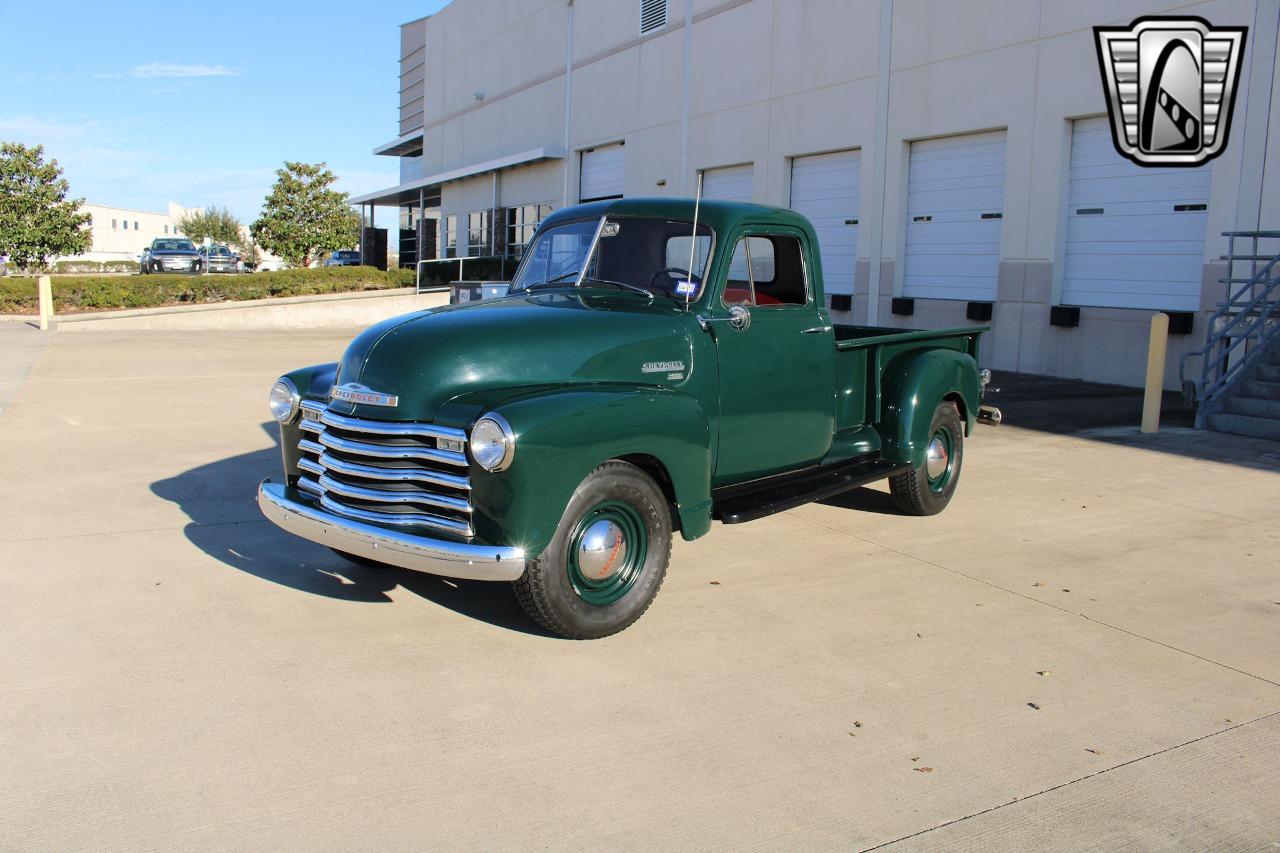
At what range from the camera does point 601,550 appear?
4.50 metres

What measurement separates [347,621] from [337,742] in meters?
1.26

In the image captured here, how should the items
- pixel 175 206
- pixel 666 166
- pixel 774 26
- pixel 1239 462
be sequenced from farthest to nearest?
pixel 175 206
pixel 666 166
pixel 774 26
pixel 1239 462

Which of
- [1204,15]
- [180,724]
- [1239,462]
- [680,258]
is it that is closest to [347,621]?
[180,724]

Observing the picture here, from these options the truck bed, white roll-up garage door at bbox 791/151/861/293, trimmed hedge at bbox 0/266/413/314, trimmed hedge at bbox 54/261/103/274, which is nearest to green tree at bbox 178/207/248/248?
trimmed hedge at bbox 54/261/103/274

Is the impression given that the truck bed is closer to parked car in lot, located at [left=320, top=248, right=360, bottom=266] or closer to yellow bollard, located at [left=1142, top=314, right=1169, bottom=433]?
yellow bollard, located at [left=1142, top=314, right=1169, bottom=433]

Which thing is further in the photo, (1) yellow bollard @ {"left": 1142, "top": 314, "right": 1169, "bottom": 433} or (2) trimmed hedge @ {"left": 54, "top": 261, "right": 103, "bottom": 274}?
(2) trimmed hedge @ {"left": 54, "top": 261, "right": 103, "bottom": 274}

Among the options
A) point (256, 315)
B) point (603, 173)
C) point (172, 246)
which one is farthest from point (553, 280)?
point (172, 246)

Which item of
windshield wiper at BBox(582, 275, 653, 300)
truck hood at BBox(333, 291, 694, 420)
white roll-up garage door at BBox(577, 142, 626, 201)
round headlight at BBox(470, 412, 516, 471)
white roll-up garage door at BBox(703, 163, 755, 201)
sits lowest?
round headlight at BBox(470, 412, 516, 471)

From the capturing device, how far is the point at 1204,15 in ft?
43.6

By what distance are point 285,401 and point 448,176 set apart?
3283cm

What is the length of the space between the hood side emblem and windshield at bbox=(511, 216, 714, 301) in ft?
4.79

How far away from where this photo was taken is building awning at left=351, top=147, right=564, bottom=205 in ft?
96.4

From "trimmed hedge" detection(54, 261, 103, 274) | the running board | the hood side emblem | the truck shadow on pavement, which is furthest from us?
"trimmed hedge" detection(54, 261, 103, 274)

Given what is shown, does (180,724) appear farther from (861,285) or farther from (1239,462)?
(861,285)
